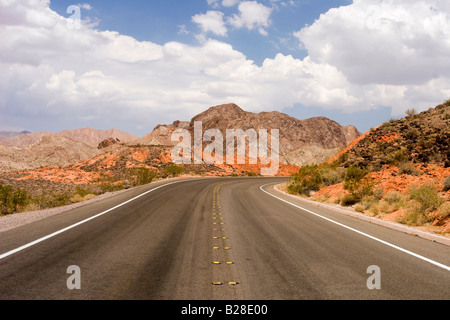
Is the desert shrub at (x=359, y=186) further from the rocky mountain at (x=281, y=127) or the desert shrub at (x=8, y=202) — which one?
the rocky mountain at (x=281, y=127)

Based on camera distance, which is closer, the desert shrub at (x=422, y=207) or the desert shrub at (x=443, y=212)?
the desert shrub at (x=443, y=212)

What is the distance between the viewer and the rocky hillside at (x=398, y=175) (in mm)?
12633

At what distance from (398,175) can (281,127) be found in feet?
316

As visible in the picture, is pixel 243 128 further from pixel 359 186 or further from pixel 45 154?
pixel 359 186

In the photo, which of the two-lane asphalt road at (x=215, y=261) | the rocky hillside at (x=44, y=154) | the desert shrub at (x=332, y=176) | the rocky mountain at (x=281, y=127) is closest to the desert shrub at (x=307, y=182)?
the desert shrub at (x=332, y=176)

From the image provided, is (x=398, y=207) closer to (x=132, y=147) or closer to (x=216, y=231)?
(x=216, y=231)

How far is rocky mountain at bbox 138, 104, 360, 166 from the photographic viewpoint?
11169 centimetres

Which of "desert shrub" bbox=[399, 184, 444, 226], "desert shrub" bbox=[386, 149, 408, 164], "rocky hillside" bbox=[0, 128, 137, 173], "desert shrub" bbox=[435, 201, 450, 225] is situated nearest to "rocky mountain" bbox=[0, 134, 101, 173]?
"rocky hillside" bbox=[0, 128, 137, 173]

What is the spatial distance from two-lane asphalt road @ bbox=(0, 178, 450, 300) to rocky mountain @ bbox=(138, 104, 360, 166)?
9454 cm

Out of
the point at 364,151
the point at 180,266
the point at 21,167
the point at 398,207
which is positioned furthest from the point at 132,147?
the point at 180,266

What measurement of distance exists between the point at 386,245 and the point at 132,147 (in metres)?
68.8

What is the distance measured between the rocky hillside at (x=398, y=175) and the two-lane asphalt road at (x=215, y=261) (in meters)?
3.46

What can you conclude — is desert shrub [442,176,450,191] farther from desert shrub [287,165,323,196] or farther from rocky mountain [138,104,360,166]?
rocky mountain [138,104,360,166]

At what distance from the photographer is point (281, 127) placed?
377 ft
